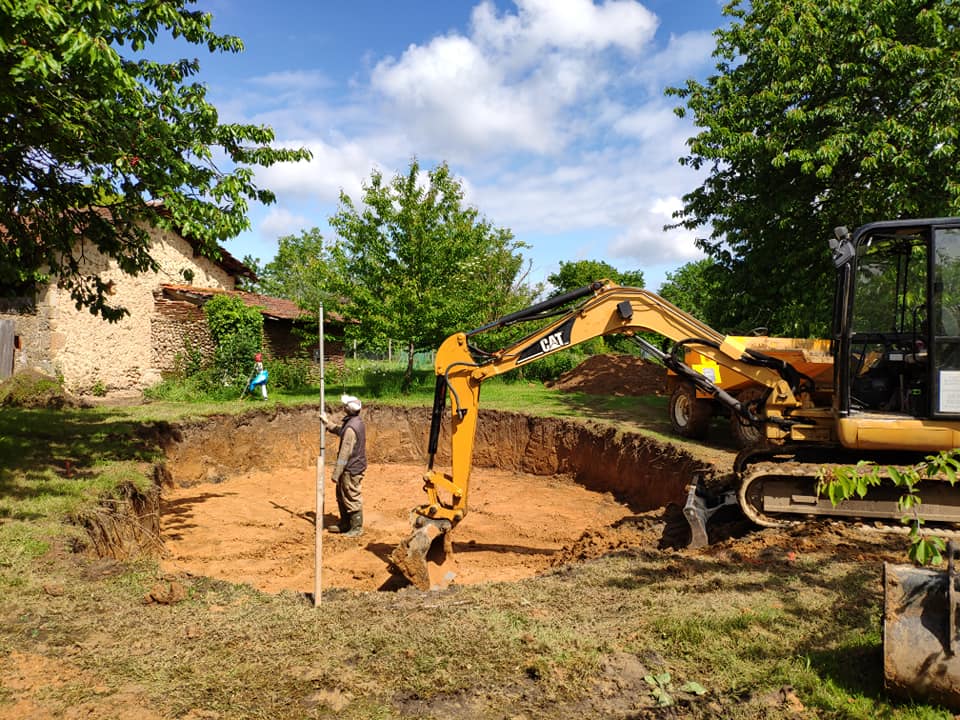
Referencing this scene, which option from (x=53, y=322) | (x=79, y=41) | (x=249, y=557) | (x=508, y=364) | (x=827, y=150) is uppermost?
(x=827, y=150)

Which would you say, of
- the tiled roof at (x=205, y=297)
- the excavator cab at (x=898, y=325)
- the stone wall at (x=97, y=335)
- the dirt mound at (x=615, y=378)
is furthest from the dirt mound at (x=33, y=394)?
the excavator cab at (x=898, y=325)

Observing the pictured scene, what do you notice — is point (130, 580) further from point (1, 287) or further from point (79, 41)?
point (1, 287)

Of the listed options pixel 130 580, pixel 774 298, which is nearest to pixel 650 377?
pixel 774 298

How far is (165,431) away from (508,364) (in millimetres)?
9024

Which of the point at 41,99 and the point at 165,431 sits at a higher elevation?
the point at 41,99

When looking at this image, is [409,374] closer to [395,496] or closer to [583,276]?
[395,496]

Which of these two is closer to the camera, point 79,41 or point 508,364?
point 79,41

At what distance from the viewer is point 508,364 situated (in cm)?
728

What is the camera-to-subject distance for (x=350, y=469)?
9.42 metres

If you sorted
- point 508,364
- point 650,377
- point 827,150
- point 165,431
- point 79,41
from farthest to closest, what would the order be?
point 650,377, point 165,431, point 827,150, point 508,364, point 79,41

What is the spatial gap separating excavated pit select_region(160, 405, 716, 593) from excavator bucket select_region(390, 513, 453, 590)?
516mm

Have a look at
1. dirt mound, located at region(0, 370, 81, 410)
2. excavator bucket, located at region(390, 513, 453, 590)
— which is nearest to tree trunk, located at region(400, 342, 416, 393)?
dirt mound, located at region(0, 370, 81, 410)

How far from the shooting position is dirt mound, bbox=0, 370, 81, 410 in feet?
46.2

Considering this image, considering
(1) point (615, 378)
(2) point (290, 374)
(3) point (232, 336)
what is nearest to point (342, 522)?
(3) point (232, 336)
